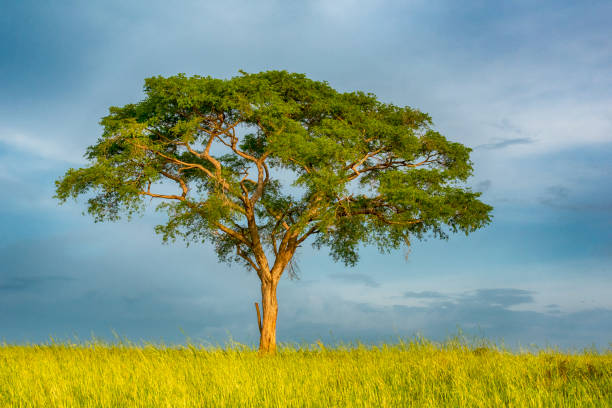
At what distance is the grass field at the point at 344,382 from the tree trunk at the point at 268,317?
4.92 m

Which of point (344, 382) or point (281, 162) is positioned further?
point (281, 162)

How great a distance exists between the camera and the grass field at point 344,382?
28.4 feet

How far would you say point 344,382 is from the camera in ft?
33.8

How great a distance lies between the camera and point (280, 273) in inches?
826

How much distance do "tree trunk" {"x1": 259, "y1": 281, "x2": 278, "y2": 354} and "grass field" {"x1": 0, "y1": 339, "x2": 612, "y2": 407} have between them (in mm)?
4919

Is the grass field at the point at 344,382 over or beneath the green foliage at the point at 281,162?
beneath

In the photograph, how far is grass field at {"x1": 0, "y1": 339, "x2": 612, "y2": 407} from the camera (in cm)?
866

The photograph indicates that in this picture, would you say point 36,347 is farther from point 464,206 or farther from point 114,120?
point 464,206

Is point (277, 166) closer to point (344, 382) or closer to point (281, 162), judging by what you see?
point (281, 162)

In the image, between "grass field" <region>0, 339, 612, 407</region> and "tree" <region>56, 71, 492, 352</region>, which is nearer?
"grass field" <region>0, 339, 612, 407</region>

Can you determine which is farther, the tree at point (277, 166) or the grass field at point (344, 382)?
the tree at point (277, 166)

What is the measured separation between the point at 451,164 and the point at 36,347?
1892cm

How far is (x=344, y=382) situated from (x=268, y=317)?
33.4 feet

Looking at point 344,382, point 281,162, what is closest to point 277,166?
point 281,162
